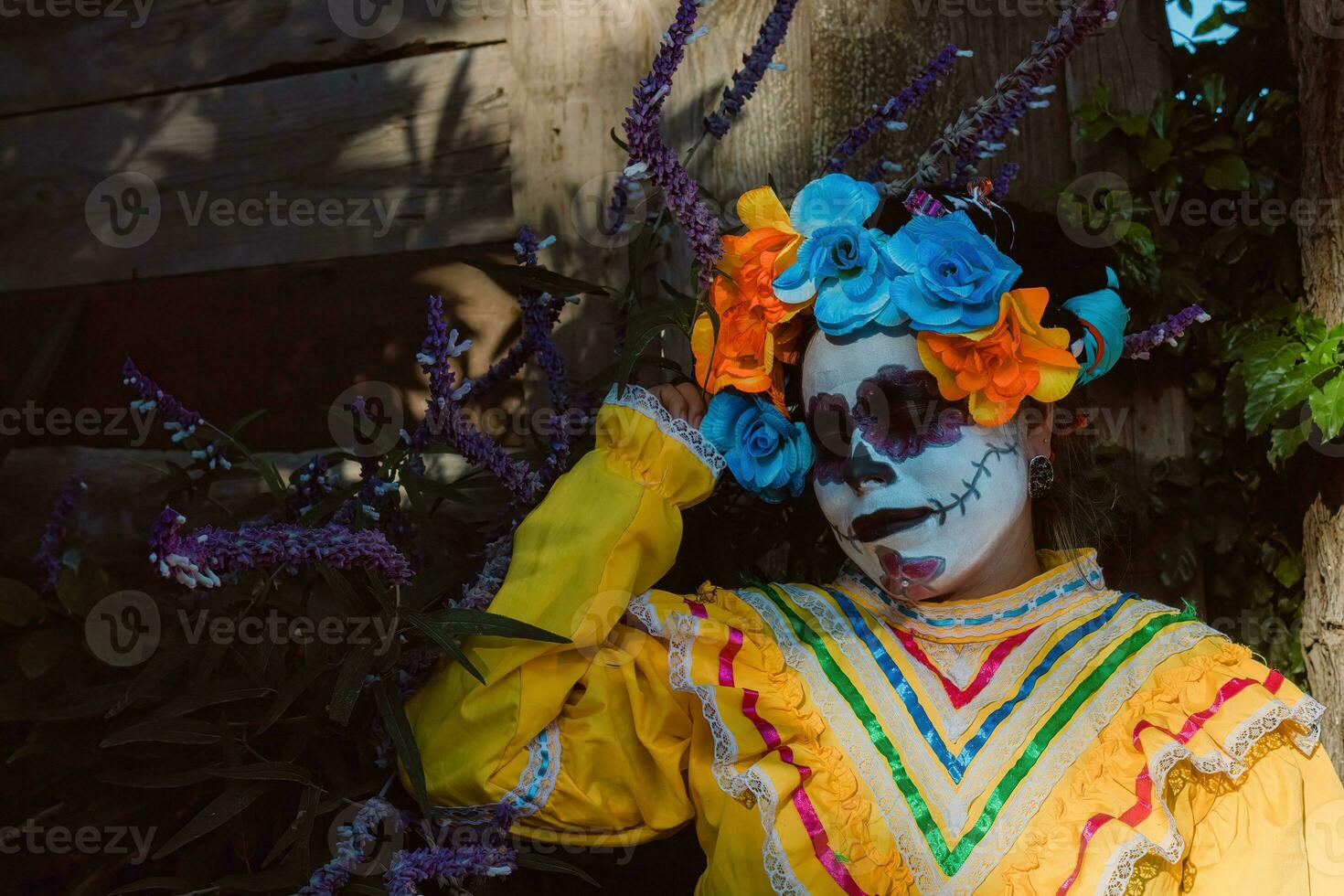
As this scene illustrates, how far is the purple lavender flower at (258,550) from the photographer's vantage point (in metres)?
1.12

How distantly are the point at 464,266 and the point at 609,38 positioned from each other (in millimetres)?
428

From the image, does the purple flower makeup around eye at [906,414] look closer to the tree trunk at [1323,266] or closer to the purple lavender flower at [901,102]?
the purple lavender flower at [901,102]

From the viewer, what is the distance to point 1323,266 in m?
1.74

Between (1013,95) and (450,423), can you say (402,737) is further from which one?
(1013,95)

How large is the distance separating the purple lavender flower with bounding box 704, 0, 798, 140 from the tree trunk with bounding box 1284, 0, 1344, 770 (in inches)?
27.8

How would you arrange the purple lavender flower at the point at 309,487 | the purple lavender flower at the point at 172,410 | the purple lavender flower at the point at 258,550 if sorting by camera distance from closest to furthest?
the purple lavender flower at the point at 258,550, the purple lavender flower at the point at 172,410, the purple lavender flower at the point at 309,487

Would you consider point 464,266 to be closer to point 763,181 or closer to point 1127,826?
point 763,181

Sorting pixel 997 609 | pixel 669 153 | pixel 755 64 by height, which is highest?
pixel 755 64

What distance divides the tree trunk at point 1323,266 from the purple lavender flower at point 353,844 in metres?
1.22

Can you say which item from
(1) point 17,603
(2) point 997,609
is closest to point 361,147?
(1) point 17,603

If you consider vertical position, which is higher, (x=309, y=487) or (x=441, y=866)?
(x=309, y=487)

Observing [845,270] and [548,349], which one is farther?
[548,349]

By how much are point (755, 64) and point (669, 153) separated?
268mm

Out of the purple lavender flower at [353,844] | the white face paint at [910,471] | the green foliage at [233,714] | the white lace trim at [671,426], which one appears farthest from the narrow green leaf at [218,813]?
the white face paint at [910,471]
